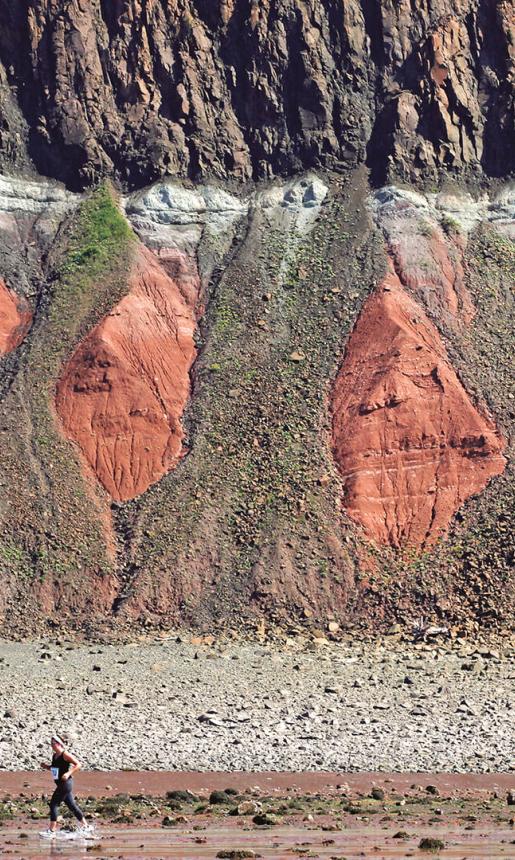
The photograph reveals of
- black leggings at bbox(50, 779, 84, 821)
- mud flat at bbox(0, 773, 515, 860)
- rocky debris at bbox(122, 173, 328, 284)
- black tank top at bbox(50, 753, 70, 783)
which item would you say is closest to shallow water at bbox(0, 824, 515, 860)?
mud flat at bbox(0, 773, 515, 860)

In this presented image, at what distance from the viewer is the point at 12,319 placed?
6469 cm

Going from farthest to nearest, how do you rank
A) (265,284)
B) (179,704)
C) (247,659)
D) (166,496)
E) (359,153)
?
1. (359,153)
2. (265,284)
3. (166,496)
4. (247,659)
5. (179,704)

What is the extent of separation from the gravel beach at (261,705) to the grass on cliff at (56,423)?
4.55 m

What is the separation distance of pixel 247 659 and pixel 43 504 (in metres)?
11.3

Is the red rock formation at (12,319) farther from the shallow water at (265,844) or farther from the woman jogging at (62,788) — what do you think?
the shallow water at (265,844)

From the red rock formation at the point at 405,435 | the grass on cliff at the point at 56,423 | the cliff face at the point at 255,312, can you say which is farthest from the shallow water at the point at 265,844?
the red rock formation at the point at 405,435

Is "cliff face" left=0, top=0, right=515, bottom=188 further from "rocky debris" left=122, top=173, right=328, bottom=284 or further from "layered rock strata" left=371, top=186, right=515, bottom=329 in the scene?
"layered rock strata" left=371, top=186, right=515, bottom=329

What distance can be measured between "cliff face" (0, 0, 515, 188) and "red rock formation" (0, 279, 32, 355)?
7722 millimetres

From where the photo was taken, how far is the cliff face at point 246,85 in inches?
2756

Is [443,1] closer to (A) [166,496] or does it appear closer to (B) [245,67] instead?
(B) [245,67]

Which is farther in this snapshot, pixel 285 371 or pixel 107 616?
pixel 285 371

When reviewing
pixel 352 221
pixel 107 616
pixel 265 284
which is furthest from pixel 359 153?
pixel 107 616

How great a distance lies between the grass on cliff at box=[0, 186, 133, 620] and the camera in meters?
53.7

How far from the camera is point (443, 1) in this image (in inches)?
2859
